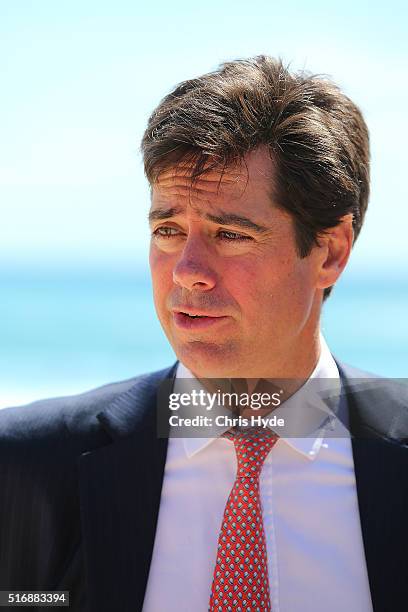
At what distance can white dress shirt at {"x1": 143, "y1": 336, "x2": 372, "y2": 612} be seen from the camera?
2.25 metres

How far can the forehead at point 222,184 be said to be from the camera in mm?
2385

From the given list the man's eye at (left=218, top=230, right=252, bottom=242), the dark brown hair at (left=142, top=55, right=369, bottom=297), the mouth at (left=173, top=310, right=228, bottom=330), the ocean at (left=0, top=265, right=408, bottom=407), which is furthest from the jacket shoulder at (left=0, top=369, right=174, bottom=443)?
the ocean at (left=0, top=265, right=408, bottom=407)

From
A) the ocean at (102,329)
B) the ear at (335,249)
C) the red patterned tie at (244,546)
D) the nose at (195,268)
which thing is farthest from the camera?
the ocean at (102,329)

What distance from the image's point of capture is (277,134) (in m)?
2.53

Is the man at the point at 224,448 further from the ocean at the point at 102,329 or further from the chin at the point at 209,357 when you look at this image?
the ocean at the point at 102,329

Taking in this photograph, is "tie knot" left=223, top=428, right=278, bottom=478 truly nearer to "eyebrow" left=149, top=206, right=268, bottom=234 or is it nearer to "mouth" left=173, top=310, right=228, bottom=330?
"mouth" left=173, top=310, right=228, bottom=330

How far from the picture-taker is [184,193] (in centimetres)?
241

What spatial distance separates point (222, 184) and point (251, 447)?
2.41 ft

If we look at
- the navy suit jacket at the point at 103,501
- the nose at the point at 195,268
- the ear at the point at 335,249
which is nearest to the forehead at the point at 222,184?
the nose at the point at 195,268

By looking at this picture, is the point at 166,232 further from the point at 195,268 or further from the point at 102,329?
the point at 102,329

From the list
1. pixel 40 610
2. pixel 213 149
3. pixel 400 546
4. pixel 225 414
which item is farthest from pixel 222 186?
pixel 40 610

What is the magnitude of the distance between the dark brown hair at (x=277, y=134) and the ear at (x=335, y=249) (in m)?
0.03

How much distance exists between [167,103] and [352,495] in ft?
4.22

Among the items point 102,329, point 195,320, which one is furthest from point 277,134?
point 102,329
